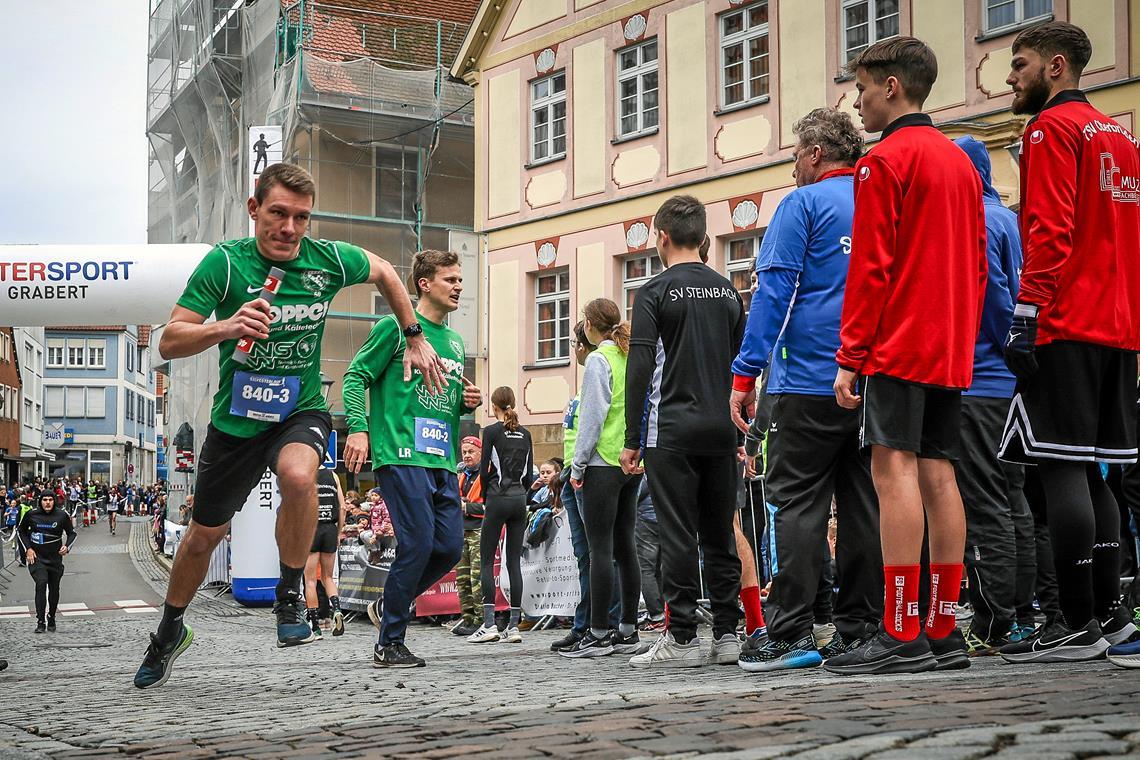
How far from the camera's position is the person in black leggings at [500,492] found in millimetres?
11672

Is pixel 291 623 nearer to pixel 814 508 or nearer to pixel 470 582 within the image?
pixel 814 508

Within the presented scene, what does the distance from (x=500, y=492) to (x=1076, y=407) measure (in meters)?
6.82

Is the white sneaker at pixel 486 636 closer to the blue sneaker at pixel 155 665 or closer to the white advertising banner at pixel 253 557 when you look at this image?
the blue sneaker at pixel 155 665

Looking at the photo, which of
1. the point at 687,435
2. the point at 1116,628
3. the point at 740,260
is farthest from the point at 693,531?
the point at 740,260

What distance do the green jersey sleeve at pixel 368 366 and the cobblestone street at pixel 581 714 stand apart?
1.32 meters

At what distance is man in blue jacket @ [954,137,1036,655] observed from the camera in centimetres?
638

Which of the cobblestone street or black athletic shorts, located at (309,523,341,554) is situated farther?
black athletic shorts, located at (309,523,341,554)

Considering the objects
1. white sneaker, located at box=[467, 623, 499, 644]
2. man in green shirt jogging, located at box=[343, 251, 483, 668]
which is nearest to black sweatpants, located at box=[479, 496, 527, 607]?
white sneaker, located at box=[467, 623, 499, 644]

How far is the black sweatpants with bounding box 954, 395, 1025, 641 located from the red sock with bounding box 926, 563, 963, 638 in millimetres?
954

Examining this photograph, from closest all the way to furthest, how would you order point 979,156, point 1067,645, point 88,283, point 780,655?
1. point 1067,645
2. point 780,655
3. point 979,156
4. point 88,283

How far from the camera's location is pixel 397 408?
7633mm

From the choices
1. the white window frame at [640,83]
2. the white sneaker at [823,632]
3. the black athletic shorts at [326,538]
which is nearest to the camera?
the white sneaker at [823,632]

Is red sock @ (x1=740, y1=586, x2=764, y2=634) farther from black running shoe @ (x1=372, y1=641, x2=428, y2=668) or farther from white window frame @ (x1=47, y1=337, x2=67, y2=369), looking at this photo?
white window frame @ (x1=47, y1=337, x2=67, y2=369)

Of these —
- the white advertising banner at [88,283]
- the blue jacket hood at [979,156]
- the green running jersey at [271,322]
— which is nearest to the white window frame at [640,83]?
the white advertising banner at [88,283]
